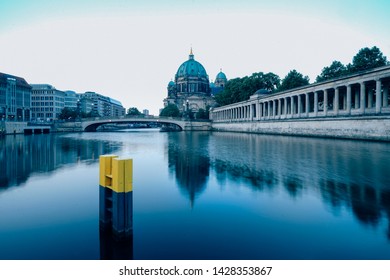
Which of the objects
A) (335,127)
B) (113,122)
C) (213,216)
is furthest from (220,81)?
(213,216)

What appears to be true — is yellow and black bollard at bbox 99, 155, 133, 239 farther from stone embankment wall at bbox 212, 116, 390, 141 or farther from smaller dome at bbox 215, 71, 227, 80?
smaller dome at bbox 215, 71, 227, 80

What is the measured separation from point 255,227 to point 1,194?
1016 cm

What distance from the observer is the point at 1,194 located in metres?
11.2

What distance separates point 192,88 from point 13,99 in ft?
298

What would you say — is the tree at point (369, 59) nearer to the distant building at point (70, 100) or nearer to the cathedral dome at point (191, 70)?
the cathedral dome at point (191, 70)

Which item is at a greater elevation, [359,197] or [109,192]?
[109,192]

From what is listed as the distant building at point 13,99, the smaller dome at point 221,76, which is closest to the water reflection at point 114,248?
the distant building at point 13,99

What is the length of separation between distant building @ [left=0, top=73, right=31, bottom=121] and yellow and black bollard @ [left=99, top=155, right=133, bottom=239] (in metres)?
97.6

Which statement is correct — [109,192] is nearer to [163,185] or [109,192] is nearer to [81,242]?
[81,242]

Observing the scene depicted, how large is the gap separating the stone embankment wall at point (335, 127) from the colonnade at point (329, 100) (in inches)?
65.4

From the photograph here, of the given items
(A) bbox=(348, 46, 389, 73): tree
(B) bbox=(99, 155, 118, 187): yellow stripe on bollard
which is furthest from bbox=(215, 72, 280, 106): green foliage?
(B) bbox=(99, 155, 118, 187): yellow stripe on bollard

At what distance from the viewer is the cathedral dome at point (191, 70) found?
165125 mm
